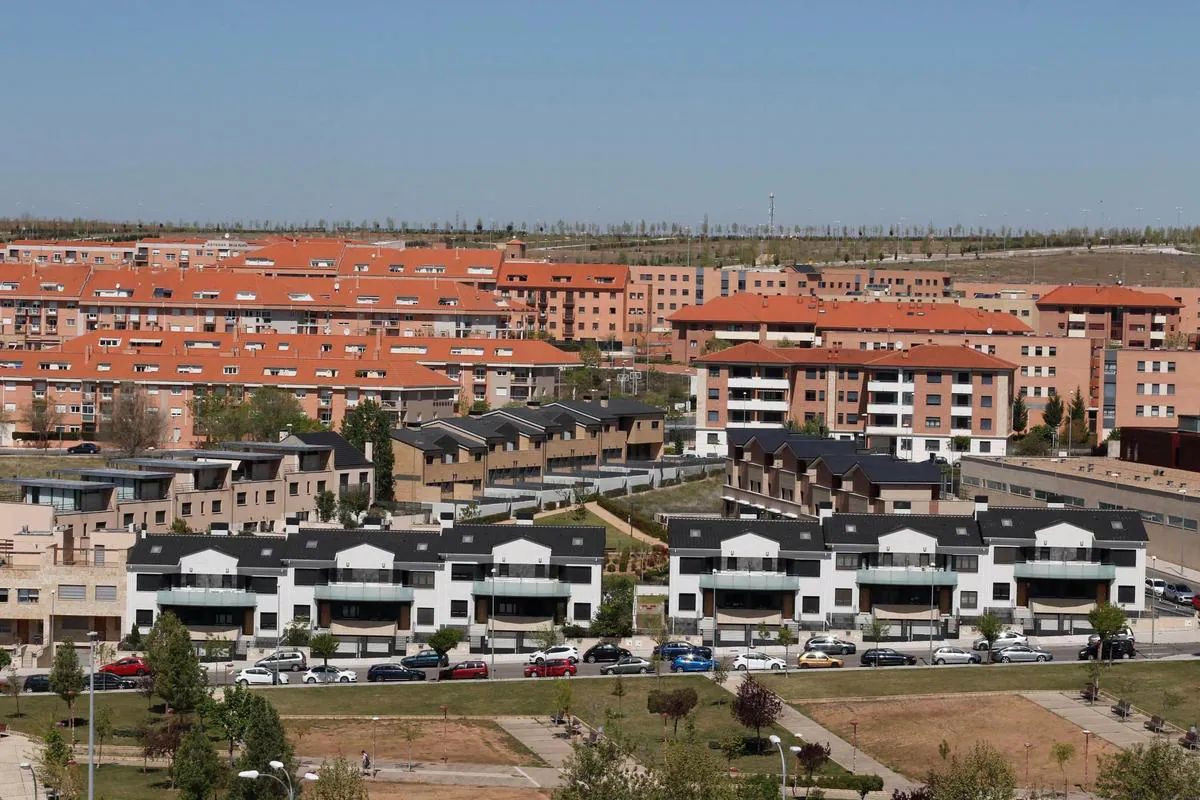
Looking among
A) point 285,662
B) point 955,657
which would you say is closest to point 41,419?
point 285,662

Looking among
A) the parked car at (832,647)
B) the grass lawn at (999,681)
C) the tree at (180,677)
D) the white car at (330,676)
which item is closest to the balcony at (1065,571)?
the grass lawn at (999,681)

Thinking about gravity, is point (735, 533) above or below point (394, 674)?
above

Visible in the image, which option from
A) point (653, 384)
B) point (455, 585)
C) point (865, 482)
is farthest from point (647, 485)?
point (653, 384)

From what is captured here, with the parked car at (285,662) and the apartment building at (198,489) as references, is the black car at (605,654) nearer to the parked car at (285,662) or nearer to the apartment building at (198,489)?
the parked car at (285,662)

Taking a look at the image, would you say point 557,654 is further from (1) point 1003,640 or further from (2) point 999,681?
(1) point 1003,640

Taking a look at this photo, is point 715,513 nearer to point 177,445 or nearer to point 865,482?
point 865,482
